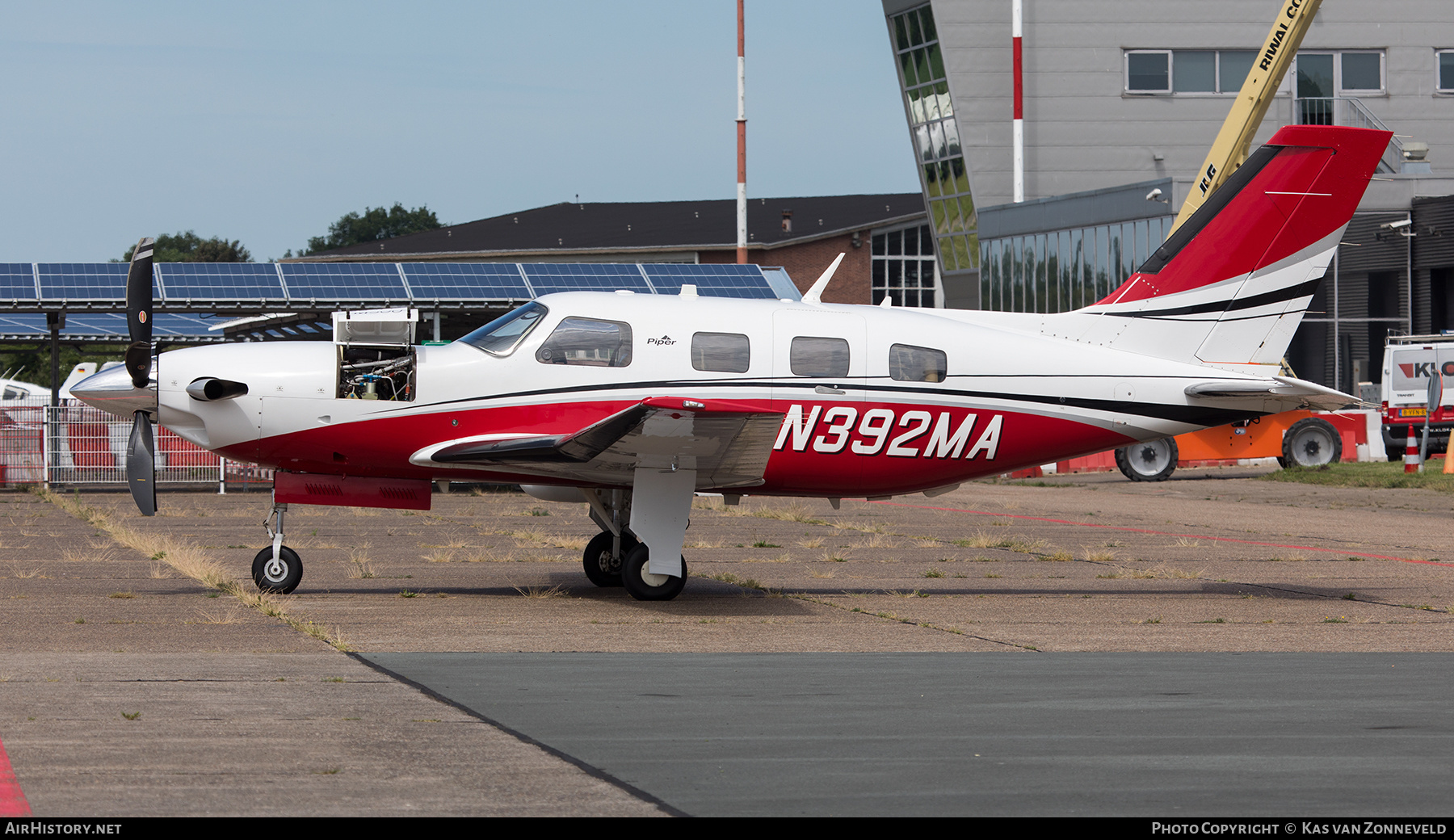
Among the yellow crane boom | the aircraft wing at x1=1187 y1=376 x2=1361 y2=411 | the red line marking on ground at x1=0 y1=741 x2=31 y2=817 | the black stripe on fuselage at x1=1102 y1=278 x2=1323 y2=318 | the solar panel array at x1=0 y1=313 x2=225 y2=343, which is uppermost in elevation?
the yellow crane boom

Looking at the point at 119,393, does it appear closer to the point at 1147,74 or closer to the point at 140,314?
the point at 140,314

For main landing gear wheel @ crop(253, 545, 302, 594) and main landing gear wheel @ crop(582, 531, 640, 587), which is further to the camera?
main landing gear wheel @ crop(582, 531, 640, 587)

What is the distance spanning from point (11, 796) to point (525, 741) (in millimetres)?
2188

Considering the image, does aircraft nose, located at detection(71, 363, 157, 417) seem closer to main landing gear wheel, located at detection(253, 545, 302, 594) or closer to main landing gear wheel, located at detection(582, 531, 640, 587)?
main landing gear wheel, located at detection(253, 545, 302, 594)

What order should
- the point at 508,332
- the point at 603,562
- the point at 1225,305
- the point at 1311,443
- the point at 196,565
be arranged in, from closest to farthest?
the point at 508,332 < the point at 603,562 < the point at 1225,305 < the point at 196,565 < the point at 1311,443

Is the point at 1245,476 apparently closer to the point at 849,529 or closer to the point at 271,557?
the point at 849,529

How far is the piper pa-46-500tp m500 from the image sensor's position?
12.7 m

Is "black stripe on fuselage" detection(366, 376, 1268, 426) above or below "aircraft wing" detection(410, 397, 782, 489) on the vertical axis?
above

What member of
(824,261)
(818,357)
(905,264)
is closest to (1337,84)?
(905,264)

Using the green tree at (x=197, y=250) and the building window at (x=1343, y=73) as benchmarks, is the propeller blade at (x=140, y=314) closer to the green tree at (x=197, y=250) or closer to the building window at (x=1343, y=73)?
the building window at (x=1343, y=73)

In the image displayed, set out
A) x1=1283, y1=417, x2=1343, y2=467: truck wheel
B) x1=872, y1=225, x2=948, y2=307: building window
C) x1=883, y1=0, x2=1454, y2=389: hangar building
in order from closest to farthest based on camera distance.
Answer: x1=1283, y1=417, x2=1343, y2=467: truck wheel < x1=883, y1=0, x2=1454, y2=389: hangar building < x1=872, y1=225, x2=948, y2=307: building window

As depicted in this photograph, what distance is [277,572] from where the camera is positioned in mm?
12914

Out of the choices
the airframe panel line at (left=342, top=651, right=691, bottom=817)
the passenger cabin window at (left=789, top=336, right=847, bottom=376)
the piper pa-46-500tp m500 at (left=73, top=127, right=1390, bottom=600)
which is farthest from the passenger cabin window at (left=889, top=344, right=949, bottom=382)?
the airframe panel line at (left=342, top=651, right=691, bottom=817)

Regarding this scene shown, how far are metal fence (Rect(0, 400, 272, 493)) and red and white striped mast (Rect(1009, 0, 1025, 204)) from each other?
25.5 meters
